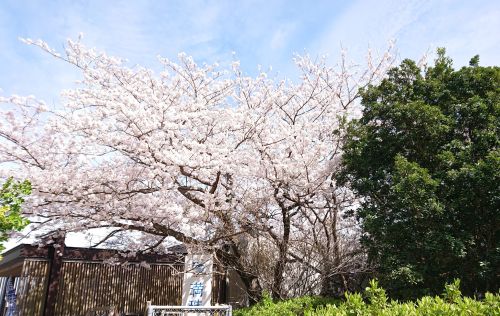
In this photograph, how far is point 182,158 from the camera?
7.21m

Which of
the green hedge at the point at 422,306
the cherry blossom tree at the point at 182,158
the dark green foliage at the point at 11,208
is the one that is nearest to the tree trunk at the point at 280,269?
the cherry blossom tree at the point at 182,158

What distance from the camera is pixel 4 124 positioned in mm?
7266

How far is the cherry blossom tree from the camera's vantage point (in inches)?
287

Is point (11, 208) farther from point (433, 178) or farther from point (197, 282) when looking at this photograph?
point (433, 178)

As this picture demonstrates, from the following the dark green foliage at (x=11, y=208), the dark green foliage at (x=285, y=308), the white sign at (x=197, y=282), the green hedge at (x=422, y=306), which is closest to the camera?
the green hedge at (x=422, y=306)

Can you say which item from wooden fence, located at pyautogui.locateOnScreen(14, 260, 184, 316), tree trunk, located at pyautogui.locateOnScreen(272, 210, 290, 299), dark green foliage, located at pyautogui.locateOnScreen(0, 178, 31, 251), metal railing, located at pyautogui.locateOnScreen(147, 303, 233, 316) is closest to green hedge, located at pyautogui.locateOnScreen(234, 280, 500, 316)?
metal railing, located at pyautogui.locateOnScreen(147, 303, 233, 316)

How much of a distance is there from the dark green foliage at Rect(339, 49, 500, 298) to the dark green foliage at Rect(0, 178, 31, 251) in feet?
18.0

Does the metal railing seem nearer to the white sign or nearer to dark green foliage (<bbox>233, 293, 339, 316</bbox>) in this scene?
the white sign

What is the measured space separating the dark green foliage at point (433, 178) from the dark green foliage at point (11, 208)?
5.50 metres

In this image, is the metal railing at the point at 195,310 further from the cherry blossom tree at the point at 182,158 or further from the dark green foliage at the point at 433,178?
the dark green foliage at the point at 433,178

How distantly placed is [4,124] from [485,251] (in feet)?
30.0

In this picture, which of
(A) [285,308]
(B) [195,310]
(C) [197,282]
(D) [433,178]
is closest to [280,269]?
(C) [197,282]

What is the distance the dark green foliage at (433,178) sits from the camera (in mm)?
5875

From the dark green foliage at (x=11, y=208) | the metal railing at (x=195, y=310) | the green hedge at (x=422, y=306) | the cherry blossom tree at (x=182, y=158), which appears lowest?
the metal railing at (x=195, y=310)
